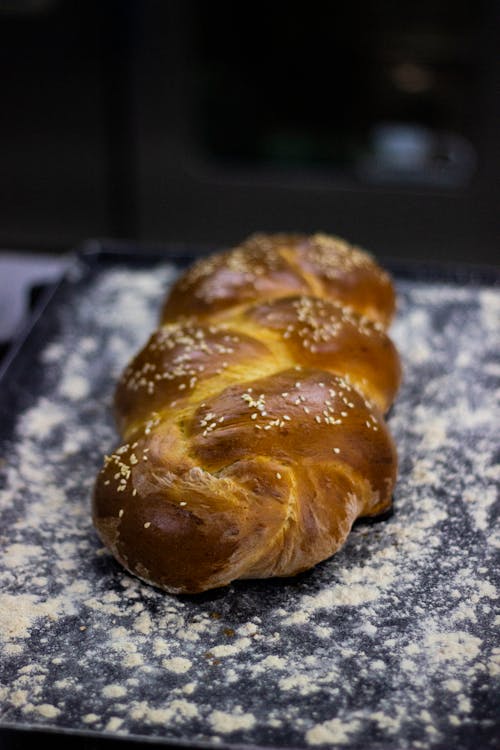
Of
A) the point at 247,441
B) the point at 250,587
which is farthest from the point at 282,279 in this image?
the point at 250,587

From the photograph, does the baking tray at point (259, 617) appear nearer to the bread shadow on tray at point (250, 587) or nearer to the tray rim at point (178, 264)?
the bread shadow on tray at point (250, 587)

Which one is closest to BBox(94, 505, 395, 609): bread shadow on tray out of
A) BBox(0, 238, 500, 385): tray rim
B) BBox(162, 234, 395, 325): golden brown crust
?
BBox(162, 234, 395, 325): golden brown crust

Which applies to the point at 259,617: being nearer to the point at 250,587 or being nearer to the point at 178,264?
the point at 250,587

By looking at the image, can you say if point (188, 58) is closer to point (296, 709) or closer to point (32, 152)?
point (32, 152)

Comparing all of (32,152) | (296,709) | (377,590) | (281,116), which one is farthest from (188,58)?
(296,709)

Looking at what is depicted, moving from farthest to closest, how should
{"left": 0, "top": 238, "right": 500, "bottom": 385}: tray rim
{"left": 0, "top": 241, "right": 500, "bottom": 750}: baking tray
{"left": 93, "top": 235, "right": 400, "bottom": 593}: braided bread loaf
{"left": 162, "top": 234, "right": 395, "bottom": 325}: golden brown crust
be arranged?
{"left": 0, "top": 238, "right": 500, "bottom": 385}: tray rim
{"left": 162, "top": 234, "right": 395, "bottom": 325}: golden brown crust
{"left": 93, "top": 235, "right": 400, "bottom": 593}: braided bread loaf
{"left": 0, "top": 241, "right": 500, "bottom": 750}: baking tray

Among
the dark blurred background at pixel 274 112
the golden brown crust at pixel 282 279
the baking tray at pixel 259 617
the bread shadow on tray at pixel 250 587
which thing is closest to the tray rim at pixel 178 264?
the golden brown crust at pixel 282 279

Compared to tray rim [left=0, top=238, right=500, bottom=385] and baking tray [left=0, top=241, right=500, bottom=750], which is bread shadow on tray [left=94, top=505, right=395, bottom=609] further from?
tray rim [left=0, top=238, right=500, bottom=385]
